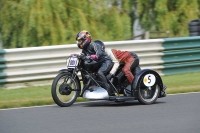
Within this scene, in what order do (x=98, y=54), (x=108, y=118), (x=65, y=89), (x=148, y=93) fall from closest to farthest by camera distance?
(x=108, y=118), (x=65, y=89), (x=98, y=54), (x=148, y=93)

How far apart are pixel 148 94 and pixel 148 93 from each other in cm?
2

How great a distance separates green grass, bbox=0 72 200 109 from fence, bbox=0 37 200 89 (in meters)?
0.35

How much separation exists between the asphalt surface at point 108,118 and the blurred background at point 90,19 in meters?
5.78

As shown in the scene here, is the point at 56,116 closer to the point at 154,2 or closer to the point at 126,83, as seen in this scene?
the point at 126,83

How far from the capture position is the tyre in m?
10.0

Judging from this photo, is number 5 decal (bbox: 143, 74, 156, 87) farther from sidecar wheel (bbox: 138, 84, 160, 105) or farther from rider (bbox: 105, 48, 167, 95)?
rider (bbox: 105, 48, 167, 95)

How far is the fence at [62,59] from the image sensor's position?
12891 mm

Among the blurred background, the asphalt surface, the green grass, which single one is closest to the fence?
the green grass

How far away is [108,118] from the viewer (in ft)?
27.6

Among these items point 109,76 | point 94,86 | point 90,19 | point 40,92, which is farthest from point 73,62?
point 90,19

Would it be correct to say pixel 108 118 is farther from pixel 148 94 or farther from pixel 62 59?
pixel 62 59

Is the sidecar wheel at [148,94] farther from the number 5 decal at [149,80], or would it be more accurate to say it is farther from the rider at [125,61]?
the rider at [125,61]

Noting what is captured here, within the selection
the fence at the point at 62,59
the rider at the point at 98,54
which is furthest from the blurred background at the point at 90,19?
the rider at the point at 98,54

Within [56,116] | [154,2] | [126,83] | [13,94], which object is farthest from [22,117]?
[154,2]
